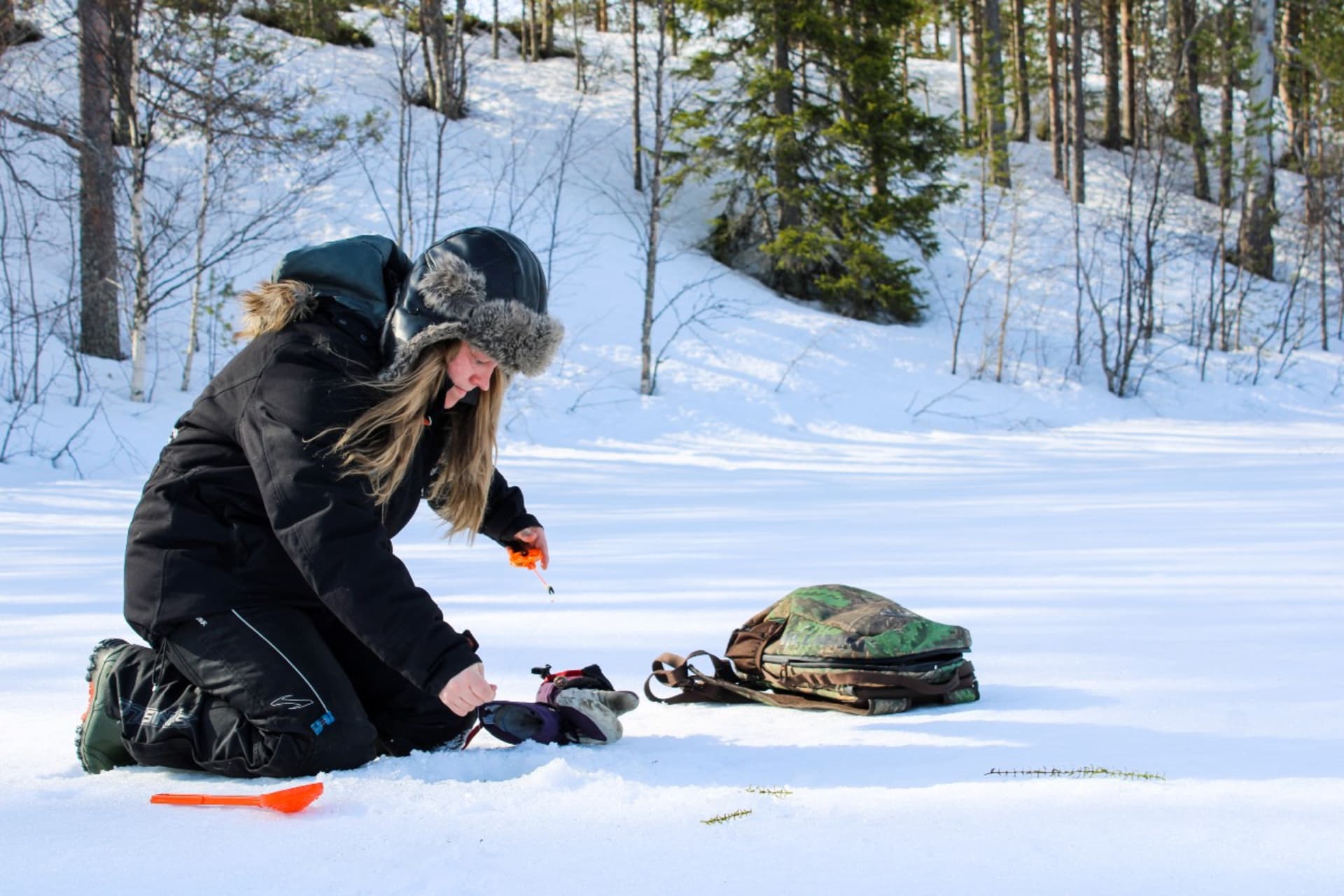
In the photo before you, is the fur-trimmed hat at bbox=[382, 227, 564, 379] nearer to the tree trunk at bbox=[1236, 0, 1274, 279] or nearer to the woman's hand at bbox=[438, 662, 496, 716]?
the woman's hand at bbox=[438, 662, 496, 716]

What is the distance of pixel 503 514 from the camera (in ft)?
9.38

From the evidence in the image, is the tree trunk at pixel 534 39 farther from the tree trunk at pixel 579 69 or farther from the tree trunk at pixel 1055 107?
the tree trunk at pixel 1055 107

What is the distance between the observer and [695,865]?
1.61 metres

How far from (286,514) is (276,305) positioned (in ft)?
1.61

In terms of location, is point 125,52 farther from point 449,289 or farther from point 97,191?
point 449,289

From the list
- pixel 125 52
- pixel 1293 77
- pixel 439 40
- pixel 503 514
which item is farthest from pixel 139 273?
pixel 1293 77

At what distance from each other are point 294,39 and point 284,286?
64.4 ft

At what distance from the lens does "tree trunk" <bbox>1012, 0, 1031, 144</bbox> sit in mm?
24031

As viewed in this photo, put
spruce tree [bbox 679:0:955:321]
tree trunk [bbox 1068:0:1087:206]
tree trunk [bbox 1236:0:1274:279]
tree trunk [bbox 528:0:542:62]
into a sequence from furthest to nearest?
1. tree trunk [bbox 528:0:542:62]
2. tree trunk [bbox 1068:0:1087:206]
3. tree trunk [bbox 1236:0:1274:279]
4. spruce tree [bbox 679:0:955:321]

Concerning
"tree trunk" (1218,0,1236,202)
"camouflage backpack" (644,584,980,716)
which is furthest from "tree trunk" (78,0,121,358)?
"tree trunk" (1218,0,1236,202)

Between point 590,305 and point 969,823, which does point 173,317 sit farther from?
point 969,823

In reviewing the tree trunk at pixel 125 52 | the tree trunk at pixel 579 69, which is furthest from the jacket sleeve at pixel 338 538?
the tree trunk at pixel 579 69

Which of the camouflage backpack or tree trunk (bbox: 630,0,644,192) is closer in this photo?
the camouflage backpack

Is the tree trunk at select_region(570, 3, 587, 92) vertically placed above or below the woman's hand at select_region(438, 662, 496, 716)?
above
